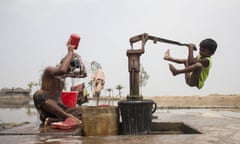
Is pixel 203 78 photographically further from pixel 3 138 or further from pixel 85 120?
pixel 3 138

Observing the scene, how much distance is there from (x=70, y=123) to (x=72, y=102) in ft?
3.50

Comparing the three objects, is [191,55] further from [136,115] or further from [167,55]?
[136,115]

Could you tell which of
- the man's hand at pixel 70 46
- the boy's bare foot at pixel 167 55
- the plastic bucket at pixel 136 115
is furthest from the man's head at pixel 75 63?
the boy's bare foot at pixel 167 55

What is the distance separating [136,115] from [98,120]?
2.49 feet

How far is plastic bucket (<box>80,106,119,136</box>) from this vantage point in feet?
17.7

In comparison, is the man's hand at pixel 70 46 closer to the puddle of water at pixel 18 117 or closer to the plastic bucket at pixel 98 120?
the plastic bucket at pixel 98 120

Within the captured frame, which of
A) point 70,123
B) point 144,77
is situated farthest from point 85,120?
point 144,77

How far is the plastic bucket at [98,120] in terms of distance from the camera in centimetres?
539

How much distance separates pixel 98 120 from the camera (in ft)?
17.8

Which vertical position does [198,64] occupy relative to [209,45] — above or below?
below

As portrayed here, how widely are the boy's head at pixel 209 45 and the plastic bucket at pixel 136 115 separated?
4.78 feet

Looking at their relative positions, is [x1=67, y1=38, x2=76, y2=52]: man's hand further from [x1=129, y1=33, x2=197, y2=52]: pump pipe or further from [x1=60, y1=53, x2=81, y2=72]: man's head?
[x1=129, y1=33, x2=197, y2=52]: pump pipe

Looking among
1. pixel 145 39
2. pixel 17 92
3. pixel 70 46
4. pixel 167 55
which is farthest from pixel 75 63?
pixel 17 92

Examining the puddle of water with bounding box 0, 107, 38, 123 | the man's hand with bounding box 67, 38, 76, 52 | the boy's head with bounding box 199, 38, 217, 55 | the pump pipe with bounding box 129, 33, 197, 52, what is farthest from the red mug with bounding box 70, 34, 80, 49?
the puddle of water with bounding box 0, 107, 38, 123
